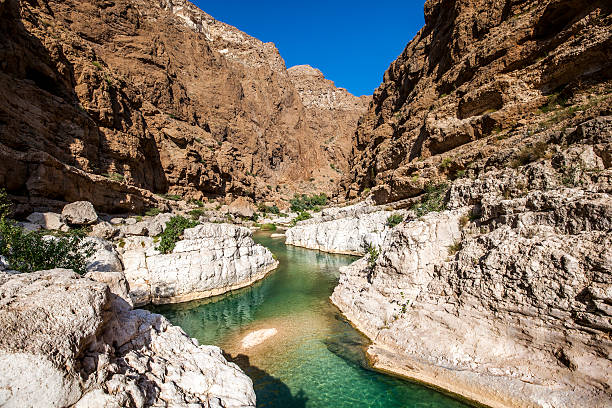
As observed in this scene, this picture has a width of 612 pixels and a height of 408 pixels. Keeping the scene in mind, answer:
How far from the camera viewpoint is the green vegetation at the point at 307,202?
243 feet

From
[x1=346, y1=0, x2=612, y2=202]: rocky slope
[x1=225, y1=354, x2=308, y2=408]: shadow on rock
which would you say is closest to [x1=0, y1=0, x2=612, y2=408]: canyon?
[x1=346, y1=0, x2=612, y2=202]: rocky slope

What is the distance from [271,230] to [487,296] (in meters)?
43.6

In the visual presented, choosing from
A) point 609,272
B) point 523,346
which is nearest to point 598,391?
point 523,346

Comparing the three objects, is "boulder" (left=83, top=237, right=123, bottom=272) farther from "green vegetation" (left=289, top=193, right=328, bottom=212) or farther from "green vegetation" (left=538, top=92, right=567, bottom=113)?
"green vegetation" (left=289, top=193, right=328, bottom=212)

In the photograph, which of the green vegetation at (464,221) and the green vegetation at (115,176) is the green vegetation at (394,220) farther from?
the green vegetation at (115,176)

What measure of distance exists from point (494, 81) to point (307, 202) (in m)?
62.0

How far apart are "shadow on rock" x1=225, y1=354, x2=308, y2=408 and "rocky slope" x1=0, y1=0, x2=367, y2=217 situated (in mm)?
19135

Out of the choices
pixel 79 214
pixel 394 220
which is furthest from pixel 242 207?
pixel 79 214

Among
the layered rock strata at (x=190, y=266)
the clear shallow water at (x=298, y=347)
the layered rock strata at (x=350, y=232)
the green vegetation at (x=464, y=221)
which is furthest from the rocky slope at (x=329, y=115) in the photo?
the green vegetation at (x=464, y=221)

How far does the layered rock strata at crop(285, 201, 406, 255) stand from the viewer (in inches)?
1000

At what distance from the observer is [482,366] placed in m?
7.42

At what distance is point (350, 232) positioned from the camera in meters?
28.6

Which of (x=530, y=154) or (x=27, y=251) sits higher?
(x=530, y=154)

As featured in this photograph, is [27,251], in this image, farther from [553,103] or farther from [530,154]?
[553,103]
